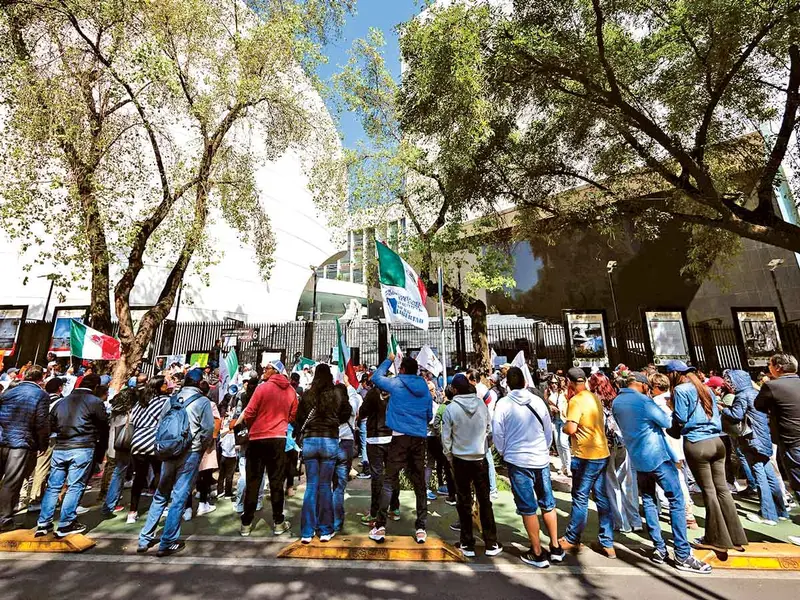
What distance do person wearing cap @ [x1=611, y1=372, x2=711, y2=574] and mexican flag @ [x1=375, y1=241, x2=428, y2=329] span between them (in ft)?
9.56

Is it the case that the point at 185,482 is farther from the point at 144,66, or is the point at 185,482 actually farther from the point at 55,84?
the point at 55,84

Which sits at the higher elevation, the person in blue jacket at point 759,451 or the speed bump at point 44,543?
the person in blue jacket at point 759,451

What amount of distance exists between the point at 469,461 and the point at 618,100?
8366 millimetres

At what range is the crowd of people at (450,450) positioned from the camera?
14.1ft

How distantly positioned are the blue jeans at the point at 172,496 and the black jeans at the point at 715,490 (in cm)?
557

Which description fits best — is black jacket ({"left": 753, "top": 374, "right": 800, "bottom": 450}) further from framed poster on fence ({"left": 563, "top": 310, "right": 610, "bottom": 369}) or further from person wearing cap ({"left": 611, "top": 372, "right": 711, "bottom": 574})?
framed poster on fence ({"left": 563, "top": 310, "right": 610, "bottom": 369})

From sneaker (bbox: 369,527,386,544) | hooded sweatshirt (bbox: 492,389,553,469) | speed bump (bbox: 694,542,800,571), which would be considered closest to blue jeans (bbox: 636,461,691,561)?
speed bump (bbox: 694,542,800,571)

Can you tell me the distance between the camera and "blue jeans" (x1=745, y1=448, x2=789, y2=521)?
534 centimetres

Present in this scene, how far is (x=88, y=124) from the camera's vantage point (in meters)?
10.1

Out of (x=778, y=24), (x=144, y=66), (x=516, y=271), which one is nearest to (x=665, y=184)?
(x=778, y=24)

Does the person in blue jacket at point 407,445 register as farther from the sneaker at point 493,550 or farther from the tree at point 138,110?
the tree at point 138,110

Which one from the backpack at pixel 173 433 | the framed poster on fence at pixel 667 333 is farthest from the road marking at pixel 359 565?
the framed poster on fence at pixel 667 333

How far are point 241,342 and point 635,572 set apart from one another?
16931 mm

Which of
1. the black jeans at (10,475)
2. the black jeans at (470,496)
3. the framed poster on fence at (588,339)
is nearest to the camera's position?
the black jeans at (470,496)
